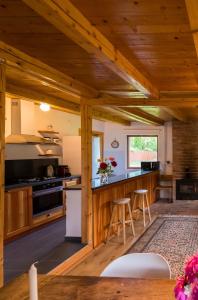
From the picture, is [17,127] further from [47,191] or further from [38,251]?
[38,251]

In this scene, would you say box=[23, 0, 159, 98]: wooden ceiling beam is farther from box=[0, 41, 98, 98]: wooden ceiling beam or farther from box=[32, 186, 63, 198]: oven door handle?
box=[32, 186, 63, 198]: oven door handle

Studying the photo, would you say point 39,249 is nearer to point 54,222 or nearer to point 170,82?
point 54,222

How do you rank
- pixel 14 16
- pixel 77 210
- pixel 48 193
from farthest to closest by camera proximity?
pixel 48 193 → pixel 77 210 → pixel 14 16

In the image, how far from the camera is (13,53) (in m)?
3.30

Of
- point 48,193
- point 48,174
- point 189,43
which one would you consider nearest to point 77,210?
point 48,193

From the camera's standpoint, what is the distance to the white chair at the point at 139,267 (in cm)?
211

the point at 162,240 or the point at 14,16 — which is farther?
the point at 162,240

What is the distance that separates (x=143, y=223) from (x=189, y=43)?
4.66 metres

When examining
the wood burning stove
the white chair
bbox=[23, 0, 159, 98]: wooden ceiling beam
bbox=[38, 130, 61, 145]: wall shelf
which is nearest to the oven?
bbox=[38, 130, 61, 145]: wall shelf

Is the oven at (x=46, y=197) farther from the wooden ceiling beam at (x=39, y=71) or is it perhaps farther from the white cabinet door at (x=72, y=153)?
the wooden ceiling beam at (x=39, y=71)

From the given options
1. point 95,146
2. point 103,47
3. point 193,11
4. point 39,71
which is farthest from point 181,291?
point 95,146

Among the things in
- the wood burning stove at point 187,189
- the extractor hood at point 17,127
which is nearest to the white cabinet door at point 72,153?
the extractor hood at point 17,127

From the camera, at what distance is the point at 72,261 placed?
4551 millimetres

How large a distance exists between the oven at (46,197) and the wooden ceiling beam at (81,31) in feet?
9.91
